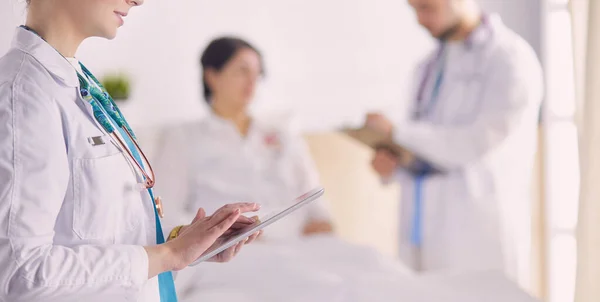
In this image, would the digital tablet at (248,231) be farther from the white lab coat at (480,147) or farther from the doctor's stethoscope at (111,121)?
the white lab coat at (480,147)

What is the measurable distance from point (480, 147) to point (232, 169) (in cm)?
100

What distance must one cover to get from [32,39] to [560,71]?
116 inches

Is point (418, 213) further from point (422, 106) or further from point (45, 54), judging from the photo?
point (45, 54)

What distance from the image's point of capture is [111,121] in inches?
41.3

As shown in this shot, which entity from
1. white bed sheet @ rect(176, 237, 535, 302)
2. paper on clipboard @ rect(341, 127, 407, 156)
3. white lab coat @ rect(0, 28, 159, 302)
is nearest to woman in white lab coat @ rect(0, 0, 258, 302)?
white lab coat @ rect(0, 28, 159, 302)

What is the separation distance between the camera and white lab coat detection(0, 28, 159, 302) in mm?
853

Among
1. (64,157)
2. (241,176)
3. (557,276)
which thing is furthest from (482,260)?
(64,157)

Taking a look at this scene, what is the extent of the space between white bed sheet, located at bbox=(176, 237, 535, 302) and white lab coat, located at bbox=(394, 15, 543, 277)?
0.67 metres

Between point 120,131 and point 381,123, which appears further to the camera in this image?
point 381,123

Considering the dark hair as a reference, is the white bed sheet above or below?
below

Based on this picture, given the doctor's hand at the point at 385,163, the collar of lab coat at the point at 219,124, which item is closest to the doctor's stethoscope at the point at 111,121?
the collar of lab coat at the point at 219,124

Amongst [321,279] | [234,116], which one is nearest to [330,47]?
[234,116]

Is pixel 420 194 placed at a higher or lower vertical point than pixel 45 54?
lower

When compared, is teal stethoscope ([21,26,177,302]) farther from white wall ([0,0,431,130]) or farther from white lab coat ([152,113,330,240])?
white wall ([0,0,431,130])
